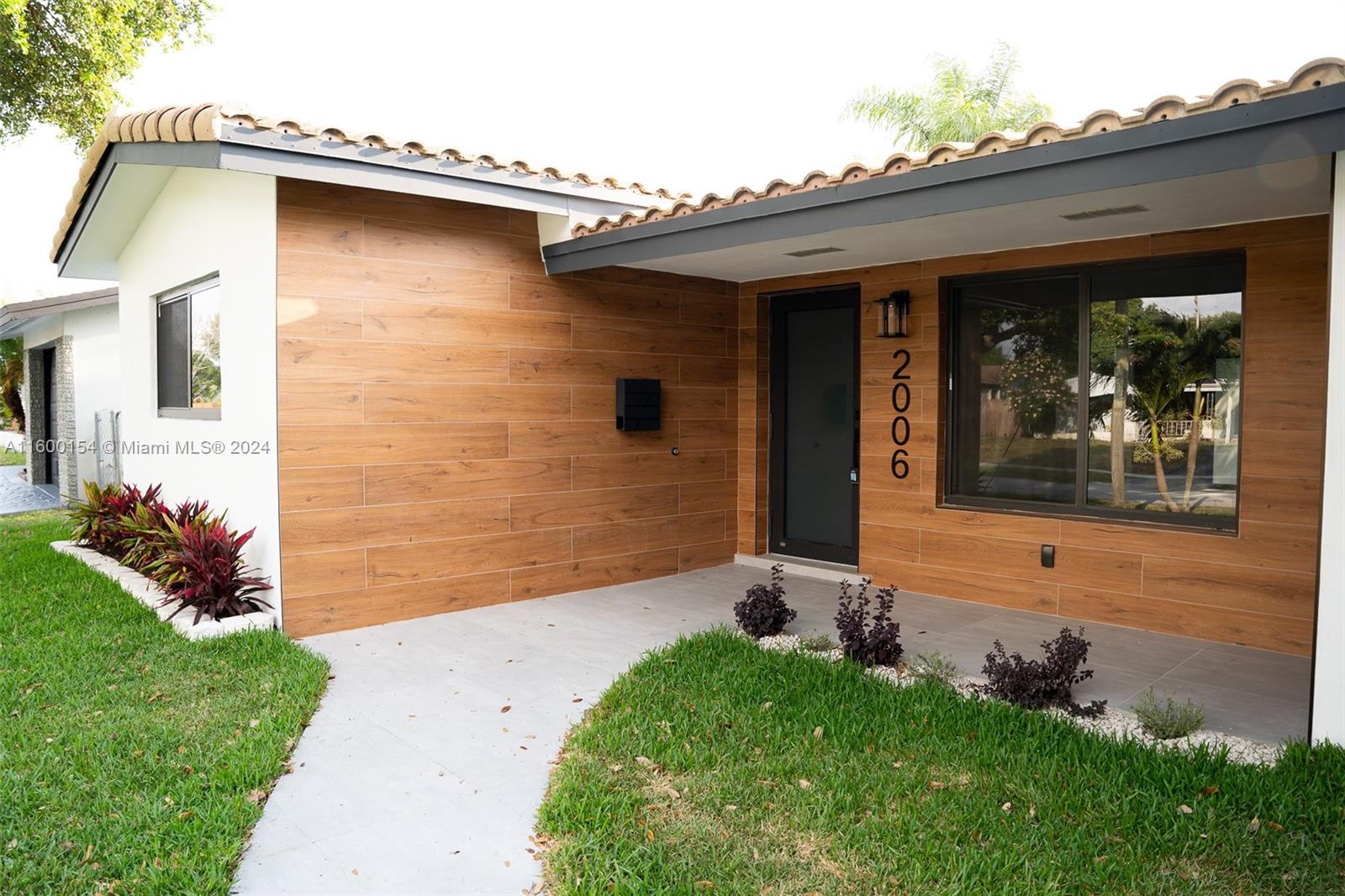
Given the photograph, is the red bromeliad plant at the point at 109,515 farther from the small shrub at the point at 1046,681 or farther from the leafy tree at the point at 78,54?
the leafy tree at the point at 78,54

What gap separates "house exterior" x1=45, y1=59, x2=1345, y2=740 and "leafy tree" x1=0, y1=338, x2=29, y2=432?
14.1 metres

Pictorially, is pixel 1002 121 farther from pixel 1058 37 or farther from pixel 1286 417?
pixel 1286 417

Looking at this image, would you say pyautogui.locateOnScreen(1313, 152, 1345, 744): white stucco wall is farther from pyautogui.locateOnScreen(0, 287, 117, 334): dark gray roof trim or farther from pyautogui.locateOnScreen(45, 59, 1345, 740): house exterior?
pyautogui.locateOnScreen(0, 287, 117, 334): dark gray roof trim

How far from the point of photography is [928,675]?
15.1 feet

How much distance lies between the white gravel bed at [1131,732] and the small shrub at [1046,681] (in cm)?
5

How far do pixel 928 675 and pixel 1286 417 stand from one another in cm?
273

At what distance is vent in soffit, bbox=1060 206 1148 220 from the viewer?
5000mm

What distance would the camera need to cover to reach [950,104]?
21.1 metres

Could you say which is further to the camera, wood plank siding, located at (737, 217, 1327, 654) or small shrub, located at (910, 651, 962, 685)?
wood plank siding, located at (737, 217, 1327, 654)

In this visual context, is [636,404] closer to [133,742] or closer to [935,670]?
[935,670]

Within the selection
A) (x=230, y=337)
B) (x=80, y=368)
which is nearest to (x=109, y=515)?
(x=230, y=337)

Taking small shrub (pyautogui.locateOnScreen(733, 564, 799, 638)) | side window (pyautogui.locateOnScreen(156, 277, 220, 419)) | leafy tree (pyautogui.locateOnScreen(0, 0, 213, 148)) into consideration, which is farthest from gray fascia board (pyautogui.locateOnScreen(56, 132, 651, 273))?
leafy tree (pyautogui.locateOnScreen(0, 0, 213, 148))

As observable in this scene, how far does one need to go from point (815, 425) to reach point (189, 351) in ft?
17.1

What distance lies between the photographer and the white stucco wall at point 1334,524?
343 cm
